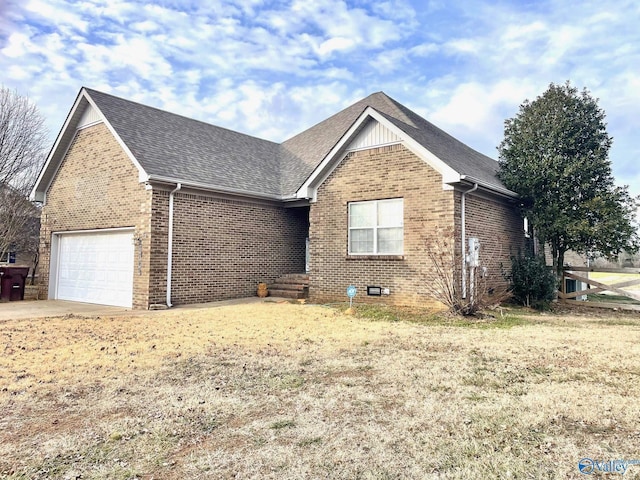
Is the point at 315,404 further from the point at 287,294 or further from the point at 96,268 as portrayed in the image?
the point at 96,268

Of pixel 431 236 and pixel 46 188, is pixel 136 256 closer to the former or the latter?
pixel 46 188

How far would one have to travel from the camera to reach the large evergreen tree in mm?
13172

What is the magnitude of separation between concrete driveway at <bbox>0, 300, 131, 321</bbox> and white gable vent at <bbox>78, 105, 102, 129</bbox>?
6.20m

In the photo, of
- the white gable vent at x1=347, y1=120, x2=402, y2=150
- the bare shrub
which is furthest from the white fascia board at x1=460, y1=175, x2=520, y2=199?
the white gable vent at x1=347, y1=120, x2=402, y2=150

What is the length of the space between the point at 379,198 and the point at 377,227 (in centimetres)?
86

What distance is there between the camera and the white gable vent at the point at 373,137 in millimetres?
12688

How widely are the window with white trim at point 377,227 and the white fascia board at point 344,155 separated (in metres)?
1.37

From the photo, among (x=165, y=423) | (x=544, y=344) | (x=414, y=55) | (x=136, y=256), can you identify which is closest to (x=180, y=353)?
(x=165, y=423)

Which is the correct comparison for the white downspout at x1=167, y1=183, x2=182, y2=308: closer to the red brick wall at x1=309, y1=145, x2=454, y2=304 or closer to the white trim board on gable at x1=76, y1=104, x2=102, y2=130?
the red brick wall at x1=309, y1=145, x2=454, y2=304

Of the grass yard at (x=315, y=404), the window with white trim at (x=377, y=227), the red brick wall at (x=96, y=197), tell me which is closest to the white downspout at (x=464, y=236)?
the window with white trim at (x=377, y=227)

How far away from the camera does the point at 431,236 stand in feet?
38.3

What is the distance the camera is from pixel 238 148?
18.1 meters

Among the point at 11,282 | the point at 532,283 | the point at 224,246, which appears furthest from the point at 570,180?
the point at 11,282

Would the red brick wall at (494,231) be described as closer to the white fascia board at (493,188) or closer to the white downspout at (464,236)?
the white downspout at (464,236)
